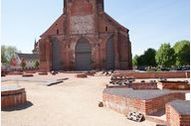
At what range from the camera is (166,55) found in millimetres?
65125

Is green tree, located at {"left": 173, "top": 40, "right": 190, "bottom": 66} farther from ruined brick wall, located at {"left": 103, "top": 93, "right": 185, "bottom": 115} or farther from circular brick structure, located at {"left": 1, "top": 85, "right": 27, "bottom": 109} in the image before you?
circular brick structure, located at {"left": 1, "top": 85, "right": 27, "bottom": 109}

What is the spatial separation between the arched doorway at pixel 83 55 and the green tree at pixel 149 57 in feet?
123

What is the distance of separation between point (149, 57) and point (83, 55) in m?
37.7

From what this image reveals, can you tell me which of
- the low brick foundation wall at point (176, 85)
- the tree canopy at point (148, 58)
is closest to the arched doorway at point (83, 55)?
the low brick foundation wall at point (176, 85)

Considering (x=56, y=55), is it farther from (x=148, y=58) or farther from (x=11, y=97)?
(x=148, y=58)

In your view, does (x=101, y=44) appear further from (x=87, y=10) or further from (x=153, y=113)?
(x=153, y=113)

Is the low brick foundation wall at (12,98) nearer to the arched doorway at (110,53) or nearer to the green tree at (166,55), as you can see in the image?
the arched doorway at (110,53)

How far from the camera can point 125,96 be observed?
890 cm

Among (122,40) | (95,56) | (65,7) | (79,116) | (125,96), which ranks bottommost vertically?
(79,116)

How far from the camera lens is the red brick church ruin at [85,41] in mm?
43125

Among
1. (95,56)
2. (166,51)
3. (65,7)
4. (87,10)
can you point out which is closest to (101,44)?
(95,56)

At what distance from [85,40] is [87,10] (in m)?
5.22

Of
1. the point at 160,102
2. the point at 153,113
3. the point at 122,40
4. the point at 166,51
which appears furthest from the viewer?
the point at 166,51

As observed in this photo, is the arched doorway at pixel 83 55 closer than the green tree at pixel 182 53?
Yes
